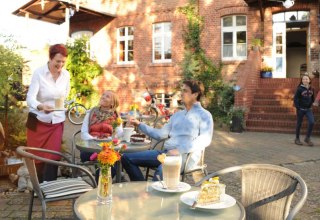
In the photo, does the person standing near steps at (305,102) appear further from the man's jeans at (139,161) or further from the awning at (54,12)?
the awning at (54,12)

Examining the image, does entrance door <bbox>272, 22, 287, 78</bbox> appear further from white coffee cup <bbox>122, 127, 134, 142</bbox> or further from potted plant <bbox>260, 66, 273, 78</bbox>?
white coffee cup <bbox>122, 127, 134, 142</bbox>

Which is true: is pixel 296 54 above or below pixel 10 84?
above

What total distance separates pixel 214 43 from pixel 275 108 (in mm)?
4214

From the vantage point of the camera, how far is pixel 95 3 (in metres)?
18.6

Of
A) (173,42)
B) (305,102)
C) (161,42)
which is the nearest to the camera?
(305,102)

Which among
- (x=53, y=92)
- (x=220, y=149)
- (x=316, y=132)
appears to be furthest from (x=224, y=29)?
(x=53, y=92)

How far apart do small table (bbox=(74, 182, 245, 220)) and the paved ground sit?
1.89 m

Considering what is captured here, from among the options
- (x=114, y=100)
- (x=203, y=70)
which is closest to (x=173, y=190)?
(x=114, y=100)

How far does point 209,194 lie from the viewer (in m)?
2.14

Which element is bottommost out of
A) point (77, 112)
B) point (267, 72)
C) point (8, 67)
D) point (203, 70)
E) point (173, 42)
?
point (77, 112)

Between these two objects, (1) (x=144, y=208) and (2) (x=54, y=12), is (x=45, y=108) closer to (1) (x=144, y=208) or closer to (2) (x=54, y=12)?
(1) (x=144, y=208)

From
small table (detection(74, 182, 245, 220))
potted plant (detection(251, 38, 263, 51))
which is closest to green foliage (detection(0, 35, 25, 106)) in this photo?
small table (detection(74, 182, 245, 220))

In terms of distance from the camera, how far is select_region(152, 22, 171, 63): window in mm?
16688

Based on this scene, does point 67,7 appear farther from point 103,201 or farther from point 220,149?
point 103,201
